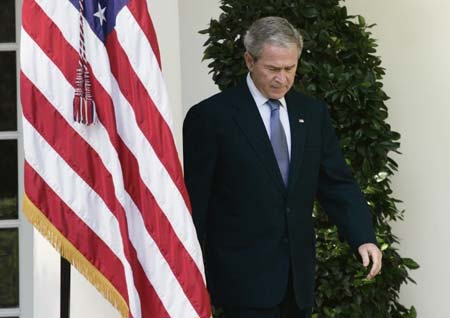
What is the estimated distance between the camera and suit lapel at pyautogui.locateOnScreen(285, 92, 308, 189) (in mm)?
4070

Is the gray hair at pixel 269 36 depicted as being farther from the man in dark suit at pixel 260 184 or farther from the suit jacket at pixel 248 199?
the suit jacket at pixel 248 199

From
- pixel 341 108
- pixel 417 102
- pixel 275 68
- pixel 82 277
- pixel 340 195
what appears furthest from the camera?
pixel 417 102

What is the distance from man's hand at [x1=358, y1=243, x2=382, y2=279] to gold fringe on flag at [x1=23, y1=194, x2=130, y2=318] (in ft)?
3.08

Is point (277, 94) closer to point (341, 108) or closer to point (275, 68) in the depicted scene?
point (275, 68)

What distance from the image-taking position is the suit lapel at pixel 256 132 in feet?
13.2

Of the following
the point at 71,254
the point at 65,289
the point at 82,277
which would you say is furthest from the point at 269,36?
the point at 82,277

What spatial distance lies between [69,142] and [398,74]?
2.75 meters

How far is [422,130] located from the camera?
602 centimetres

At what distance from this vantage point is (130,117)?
381cm

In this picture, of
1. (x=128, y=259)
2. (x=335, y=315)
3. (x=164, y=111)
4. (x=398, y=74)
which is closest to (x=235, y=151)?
(x=164, y=111)

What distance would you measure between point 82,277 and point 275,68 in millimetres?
1210

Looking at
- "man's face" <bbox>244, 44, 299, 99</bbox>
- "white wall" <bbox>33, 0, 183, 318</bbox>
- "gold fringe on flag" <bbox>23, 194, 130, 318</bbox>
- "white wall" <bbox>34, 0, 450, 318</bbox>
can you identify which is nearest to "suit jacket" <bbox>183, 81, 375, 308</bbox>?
"man's face" <bbox>244, 44, 299, 99</bbox>

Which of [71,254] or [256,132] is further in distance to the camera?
[256,132]

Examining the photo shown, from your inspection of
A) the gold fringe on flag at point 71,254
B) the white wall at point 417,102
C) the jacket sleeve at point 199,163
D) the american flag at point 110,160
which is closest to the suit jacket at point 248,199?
the jacket sleeve at point 199,163
